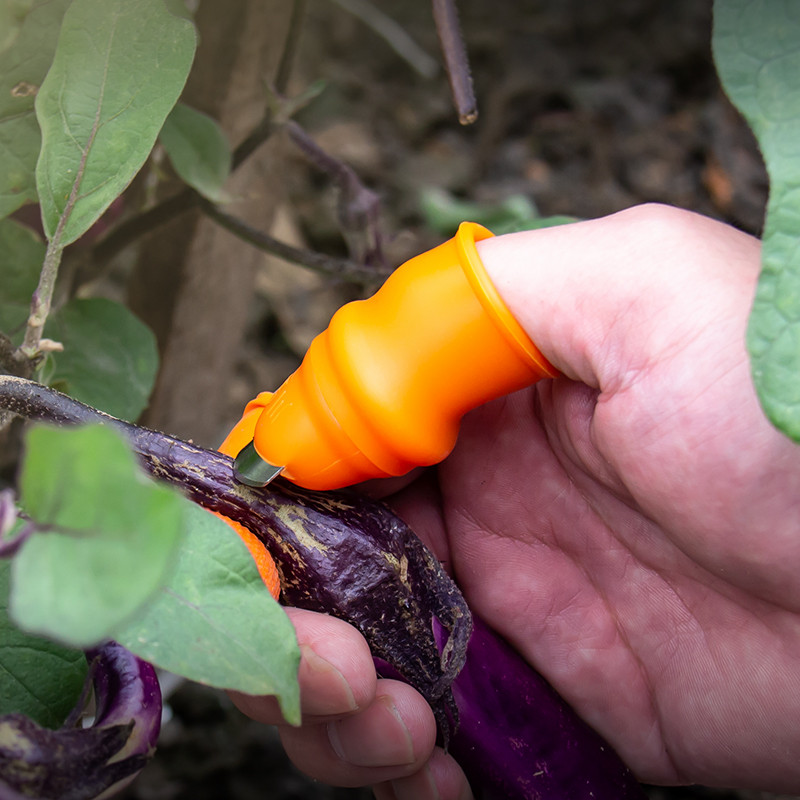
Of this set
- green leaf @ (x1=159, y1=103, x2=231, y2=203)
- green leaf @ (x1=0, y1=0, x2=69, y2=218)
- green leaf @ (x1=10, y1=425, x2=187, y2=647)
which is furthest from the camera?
green leaf @ (x1=159, y1=103, x2=231, y2=203)

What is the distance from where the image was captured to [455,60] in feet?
2.01

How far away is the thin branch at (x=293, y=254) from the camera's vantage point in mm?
867

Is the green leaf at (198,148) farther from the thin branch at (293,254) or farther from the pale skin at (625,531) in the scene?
the pale skin at (625,531)

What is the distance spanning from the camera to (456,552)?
806 millimetres

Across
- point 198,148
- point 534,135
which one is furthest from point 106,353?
point 534,135

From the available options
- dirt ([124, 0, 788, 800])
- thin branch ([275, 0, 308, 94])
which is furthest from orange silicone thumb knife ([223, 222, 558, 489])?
dirt ([124, 0, 788, 800])

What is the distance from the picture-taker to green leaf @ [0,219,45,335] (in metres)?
0.77

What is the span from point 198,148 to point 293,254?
151 millimetres

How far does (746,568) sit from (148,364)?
55 centimetres

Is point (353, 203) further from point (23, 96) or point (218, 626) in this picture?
point (218, 626)

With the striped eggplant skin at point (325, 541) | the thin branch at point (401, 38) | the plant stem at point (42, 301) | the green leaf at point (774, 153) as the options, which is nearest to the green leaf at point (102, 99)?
the plant stem at point (42, 301)

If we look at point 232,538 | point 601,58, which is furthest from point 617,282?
point 601,58

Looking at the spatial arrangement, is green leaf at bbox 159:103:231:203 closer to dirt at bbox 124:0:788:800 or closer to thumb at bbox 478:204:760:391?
thumb at bbox 478:204:760:391

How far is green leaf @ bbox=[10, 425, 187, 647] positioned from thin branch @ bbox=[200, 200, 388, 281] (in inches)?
22.8
